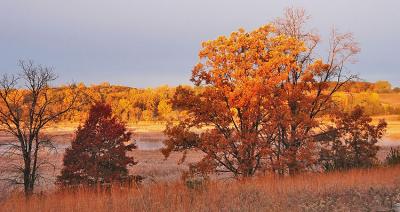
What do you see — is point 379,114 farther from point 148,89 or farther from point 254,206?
point 254,206

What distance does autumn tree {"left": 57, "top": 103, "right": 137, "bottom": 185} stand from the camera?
83.9 ft

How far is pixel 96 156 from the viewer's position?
85.6 feet

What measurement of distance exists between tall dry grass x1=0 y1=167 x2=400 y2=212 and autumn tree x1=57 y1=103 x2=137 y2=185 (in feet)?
47.9

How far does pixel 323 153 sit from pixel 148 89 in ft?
564

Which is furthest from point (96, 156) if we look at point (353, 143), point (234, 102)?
point (353, 143)

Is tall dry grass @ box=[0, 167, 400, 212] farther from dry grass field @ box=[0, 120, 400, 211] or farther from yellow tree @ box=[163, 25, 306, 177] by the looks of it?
yellow tree @ box=[163, 25, 306, 177]

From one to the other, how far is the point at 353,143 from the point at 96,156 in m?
14.8

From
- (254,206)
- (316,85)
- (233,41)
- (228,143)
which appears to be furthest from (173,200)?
(316,85)

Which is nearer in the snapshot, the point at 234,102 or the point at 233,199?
the point at 233,199

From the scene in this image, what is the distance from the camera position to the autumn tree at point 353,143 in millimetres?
25984

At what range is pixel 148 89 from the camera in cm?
19550

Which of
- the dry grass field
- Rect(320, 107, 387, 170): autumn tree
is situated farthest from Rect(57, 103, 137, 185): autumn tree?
the dry grass field

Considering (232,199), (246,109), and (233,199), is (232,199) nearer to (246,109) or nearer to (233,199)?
(233,199)

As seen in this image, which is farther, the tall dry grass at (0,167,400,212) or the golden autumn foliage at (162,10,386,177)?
the golden autumn foliage at (162,10,386,177)
